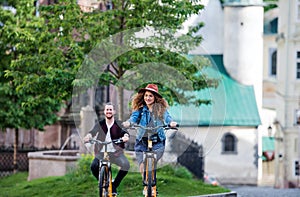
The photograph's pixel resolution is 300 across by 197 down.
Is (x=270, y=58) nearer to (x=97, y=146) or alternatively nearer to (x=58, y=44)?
(x=58, y=44)

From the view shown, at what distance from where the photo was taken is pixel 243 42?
54312mm

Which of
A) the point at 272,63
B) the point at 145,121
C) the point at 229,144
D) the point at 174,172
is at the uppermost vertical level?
the point at 272,63

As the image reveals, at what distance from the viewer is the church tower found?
53906mm

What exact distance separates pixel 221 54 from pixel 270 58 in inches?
333

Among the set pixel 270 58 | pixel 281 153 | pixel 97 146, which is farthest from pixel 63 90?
pixel 270 58

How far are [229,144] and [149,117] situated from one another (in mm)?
36987

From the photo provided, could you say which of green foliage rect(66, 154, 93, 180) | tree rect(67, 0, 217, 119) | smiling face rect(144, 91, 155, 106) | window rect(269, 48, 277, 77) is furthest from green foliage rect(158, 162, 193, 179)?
window rect(269, 48, 277, 77)

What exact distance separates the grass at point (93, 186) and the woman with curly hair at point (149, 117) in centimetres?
373

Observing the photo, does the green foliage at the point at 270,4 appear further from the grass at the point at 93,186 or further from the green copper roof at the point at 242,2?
the grass at the point at 93,186

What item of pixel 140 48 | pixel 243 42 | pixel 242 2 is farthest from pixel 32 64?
pixel 243 42

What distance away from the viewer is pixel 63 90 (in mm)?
23656

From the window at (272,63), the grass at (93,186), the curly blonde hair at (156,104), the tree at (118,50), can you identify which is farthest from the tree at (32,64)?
the window at (272,63)

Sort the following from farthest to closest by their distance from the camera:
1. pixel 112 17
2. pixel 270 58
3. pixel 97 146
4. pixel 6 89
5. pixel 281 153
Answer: pixel 270 58, pixel 281 153, pixel 6 89, pixel 112 17, pixel 97 146

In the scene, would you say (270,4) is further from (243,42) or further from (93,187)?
(93,187)
